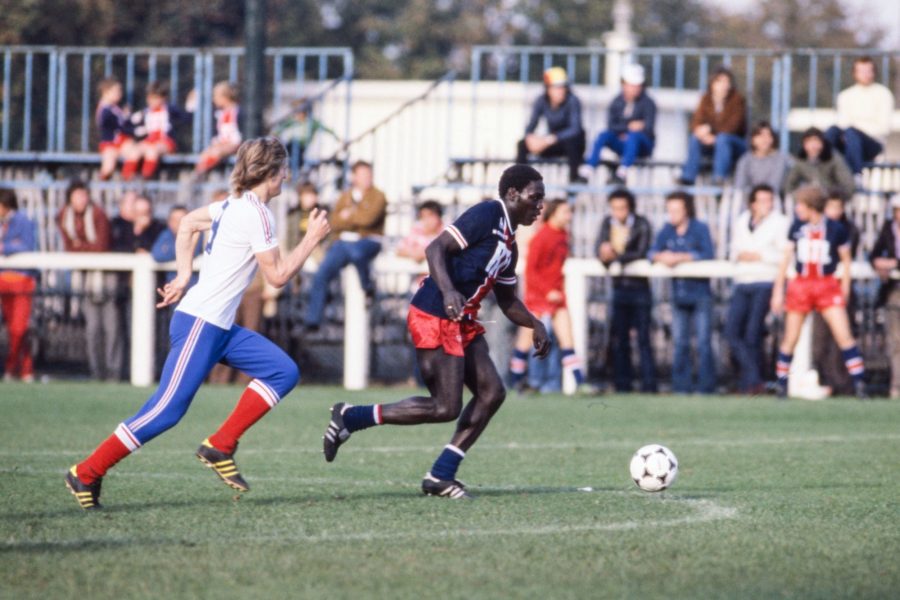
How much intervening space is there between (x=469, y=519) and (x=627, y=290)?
10276 mm

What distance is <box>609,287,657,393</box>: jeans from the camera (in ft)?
58.4

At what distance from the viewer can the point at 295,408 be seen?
15281mm

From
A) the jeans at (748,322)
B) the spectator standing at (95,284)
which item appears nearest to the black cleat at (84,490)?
the jeans at (748,322)

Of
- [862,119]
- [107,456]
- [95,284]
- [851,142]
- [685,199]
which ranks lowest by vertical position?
[107,456]

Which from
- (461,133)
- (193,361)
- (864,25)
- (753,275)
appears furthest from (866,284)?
(864,25)

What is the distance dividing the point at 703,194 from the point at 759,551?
1283 cm

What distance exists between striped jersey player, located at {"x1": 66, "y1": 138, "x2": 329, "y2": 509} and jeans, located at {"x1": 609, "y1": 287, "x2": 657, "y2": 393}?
9.69 metres

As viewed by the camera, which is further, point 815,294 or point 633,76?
point 633,76

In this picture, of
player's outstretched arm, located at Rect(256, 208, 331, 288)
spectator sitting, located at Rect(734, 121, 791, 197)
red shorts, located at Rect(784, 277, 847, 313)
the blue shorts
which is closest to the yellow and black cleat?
the blue shorts

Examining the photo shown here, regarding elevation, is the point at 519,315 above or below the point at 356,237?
below

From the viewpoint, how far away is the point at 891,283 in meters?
17.5

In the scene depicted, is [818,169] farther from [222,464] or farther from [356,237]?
[222,464]

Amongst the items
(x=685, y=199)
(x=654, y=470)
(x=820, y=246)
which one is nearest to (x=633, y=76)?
(x=685, y=199)

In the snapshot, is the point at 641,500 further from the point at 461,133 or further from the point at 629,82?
the point at 461,133
